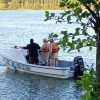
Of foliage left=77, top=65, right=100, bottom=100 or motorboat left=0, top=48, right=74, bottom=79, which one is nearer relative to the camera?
foliage left=77, top=65, right=100, bottom=100

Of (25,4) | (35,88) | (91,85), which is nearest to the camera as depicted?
(91,85)

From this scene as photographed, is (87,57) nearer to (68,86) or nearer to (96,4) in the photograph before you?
(68,86)

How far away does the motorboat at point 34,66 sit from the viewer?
11898 mm

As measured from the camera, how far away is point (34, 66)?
12359 mm

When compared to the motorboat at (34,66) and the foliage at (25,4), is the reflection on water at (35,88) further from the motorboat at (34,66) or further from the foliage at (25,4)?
the foliage at (25,4)

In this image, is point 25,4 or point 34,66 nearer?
point 34,66

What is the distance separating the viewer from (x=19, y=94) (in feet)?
33.6

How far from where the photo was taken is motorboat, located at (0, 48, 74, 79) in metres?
11.9

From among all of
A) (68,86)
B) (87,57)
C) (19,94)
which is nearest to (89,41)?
(19,94)

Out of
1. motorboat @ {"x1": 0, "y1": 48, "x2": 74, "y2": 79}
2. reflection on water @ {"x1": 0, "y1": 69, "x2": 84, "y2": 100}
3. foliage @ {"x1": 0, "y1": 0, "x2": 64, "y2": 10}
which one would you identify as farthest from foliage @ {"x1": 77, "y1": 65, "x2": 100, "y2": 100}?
foliage @ {"x1": 0, "y1": 0, "x2": 64, "y2": 10}

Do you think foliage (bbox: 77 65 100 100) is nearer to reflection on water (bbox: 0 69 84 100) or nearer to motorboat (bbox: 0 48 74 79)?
reflection on water (bbox: 0 69 84 100)

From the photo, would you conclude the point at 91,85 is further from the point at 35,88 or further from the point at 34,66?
the point at 34,66

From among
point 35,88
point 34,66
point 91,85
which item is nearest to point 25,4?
point 34,66

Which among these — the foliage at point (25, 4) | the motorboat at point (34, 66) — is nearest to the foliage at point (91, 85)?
the motorboat at point (34, 66)
